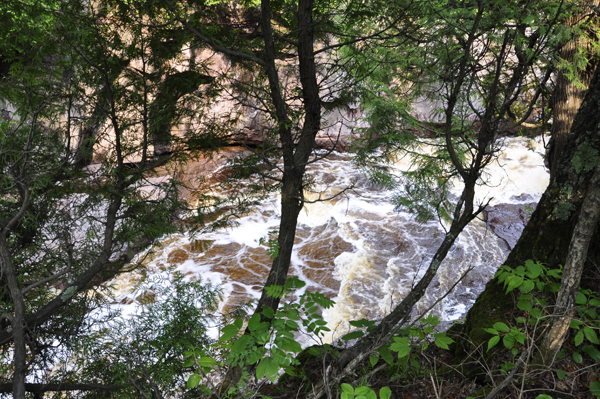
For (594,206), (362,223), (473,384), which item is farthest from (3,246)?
(362,223)

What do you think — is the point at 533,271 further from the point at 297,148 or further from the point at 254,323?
the point at 297,148

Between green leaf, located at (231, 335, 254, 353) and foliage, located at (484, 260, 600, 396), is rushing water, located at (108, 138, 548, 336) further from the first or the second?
green leaf, located at (231, 335, 254, 353)

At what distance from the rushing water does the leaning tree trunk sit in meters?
4.07

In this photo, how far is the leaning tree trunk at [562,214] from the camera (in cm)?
279

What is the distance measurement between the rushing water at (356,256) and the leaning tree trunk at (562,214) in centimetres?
407

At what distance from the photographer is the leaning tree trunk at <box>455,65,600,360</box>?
2791mm

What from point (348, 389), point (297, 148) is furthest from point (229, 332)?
point (297, 148)

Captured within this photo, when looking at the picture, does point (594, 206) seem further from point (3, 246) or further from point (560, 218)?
point (3, 246)

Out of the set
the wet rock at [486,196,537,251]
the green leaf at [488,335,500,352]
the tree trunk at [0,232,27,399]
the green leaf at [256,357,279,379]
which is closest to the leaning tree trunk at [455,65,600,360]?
the green leaf at [488,335,500,352]

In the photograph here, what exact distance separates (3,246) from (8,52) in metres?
2.22

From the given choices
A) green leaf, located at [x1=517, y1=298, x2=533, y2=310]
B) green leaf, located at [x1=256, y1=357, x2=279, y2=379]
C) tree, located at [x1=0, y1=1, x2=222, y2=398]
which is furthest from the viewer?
tree, located at [x1=0, y1=1, x2=222, y2=398]

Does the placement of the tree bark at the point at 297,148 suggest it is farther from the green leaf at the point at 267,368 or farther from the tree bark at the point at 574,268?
the tree bark at the point at 574,268

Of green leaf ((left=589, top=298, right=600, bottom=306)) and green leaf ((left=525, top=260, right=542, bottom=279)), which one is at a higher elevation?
green leaf ((left=525, top=260, right=542, bottom=279))

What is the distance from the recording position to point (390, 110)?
21.7 ft
